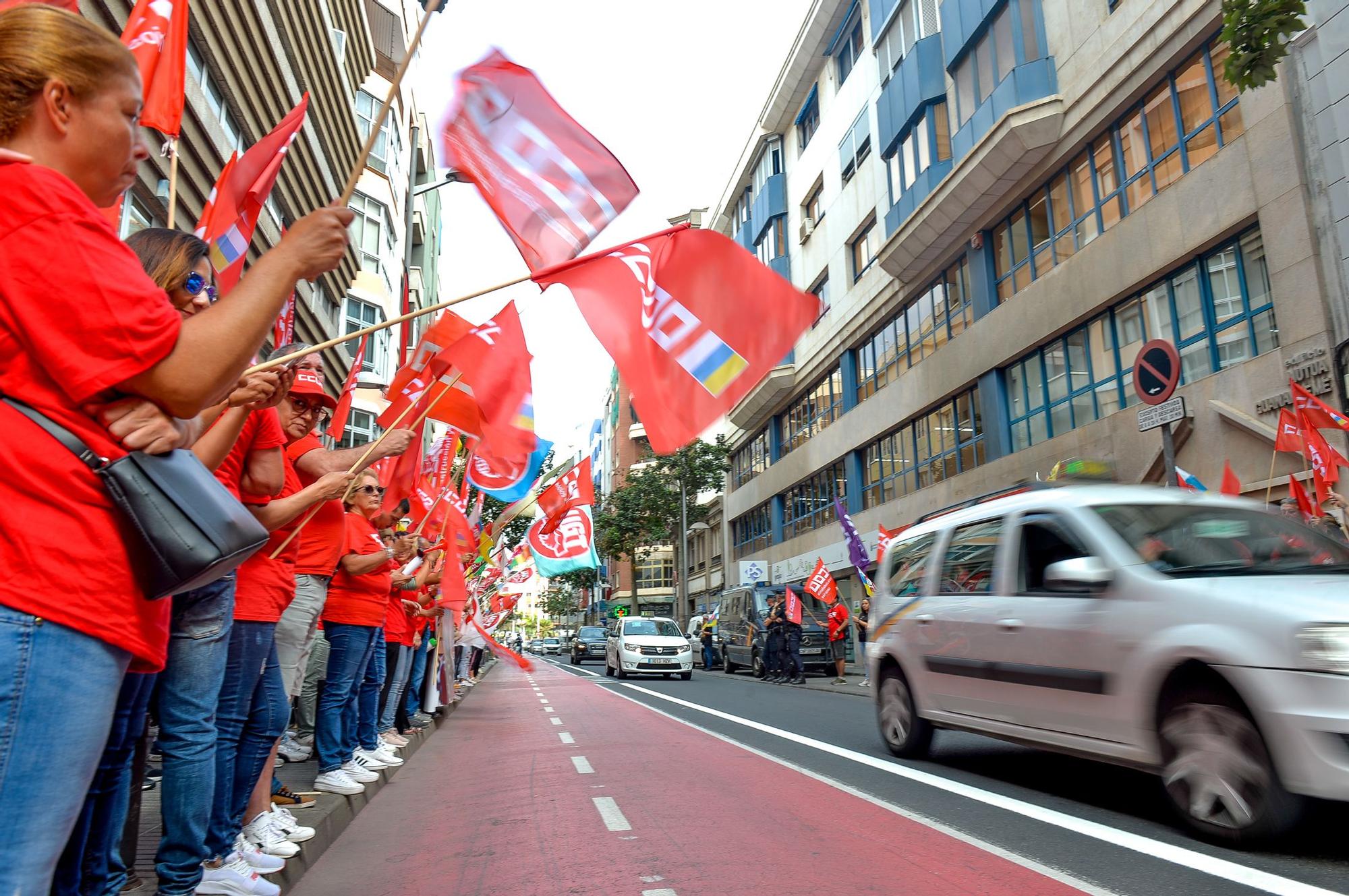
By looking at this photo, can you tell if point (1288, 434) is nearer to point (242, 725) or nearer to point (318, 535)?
point (318, 535)

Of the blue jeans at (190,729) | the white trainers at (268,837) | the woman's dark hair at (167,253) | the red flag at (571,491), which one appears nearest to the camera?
the woman's dark hair at (167,253)

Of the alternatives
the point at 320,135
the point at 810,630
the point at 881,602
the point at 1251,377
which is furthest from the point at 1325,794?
the point at 810,630

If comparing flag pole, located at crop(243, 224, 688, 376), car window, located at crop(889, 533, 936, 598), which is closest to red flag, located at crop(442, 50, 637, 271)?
flag pole, located at crop(243, 224, 688, 376)

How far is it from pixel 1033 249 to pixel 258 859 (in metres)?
20.0

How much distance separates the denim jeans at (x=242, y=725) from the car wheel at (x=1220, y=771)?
4320 mm

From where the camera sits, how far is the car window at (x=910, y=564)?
25.6 ft

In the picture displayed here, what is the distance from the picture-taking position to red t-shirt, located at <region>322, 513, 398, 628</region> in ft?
20.7

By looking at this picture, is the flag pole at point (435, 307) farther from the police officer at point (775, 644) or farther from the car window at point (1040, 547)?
the police officer at point (775, 644)

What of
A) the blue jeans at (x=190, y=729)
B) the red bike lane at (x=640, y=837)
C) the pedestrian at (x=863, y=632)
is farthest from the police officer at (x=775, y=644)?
the blue jeans at (x=190, y=729)

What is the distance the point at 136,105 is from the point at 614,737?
9343 mm

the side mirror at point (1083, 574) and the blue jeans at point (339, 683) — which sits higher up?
the side mirror at point (1083, 574)

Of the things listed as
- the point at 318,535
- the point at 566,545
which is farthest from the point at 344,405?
the point at 566,545

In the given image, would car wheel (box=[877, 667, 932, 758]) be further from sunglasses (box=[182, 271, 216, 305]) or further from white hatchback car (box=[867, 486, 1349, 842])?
sunglasses (box=[182, 271, 216, 305])

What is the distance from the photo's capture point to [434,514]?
11.0m
